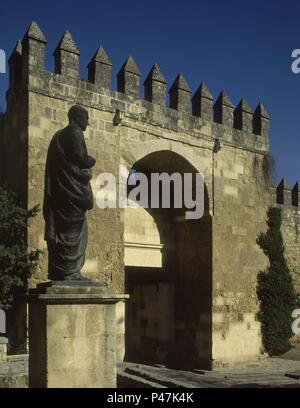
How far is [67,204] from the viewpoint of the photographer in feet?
18.0

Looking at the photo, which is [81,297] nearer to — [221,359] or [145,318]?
[221,359]

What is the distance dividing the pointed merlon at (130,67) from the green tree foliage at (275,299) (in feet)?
20.5

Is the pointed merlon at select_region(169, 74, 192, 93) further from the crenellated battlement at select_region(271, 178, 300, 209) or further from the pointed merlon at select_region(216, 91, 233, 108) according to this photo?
the crenellated battlement at select_region(271, 178, 300, 209)

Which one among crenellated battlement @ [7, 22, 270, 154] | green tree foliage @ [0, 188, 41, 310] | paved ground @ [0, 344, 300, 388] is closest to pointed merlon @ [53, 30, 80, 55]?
crenellated battlement @ [7, 22, 270, 154]

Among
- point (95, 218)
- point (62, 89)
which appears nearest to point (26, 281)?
point (95, 218)

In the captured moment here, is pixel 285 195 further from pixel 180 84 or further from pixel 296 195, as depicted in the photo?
pixel 180 84

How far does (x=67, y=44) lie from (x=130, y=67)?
1835mm

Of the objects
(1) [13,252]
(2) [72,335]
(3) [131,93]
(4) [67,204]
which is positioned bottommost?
(2) [72,335]

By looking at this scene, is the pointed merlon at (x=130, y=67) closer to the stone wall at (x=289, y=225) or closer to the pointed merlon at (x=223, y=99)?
the pointed merlon at (x=223, y=99)

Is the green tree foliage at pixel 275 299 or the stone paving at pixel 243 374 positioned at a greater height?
the green tree foliage at pixel 275 299

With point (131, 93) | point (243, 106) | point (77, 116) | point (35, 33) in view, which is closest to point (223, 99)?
point (243, 106)

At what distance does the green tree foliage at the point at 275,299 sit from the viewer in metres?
14.9

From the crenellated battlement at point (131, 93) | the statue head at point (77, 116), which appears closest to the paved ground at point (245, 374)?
the statue head at point (77, 116)

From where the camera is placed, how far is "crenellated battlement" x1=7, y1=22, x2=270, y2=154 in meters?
11.1
